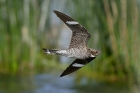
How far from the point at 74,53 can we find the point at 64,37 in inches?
370

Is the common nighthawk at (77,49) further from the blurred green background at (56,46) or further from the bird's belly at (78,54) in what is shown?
the blurred green background at (56,46)

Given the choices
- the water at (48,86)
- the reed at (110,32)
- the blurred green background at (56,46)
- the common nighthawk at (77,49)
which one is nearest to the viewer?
the common nighthawk at (77,49)

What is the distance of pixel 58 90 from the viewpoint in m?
9.12

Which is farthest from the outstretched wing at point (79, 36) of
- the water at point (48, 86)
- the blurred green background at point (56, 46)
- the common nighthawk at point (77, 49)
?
the water at point (48, 86)

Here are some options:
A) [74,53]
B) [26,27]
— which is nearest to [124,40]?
[26,27]

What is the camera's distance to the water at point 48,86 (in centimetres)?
884

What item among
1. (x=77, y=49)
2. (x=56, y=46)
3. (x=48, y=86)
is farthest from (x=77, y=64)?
(x=48, y=86)

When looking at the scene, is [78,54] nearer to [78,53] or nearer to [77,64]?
[78,53]

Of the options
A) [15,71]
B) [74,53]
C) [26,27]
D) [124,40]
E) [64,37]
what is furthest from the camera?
[64,37]

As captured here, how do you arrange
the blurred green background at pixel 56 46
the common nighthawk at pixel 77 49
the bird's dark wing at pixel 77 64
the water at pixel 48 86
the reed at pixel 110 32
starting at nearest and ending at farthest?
1. the common nighthawk at pixel 77 49
2. the bird's dark wing at pixel 77 64
3. the reed at pixel 110 32
4. the blurred green background at pixel 56 46
5. the water at pixel 48 86

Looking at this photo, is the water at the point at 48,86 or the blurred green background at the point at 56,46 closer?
the blurred green background at the point at 56,46

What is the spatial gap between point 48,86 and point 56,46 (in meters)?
2.05

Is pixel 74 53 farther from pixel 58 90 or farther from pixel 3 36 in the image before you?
pixel 58 90

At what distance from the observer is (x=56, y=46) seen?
7426mm
